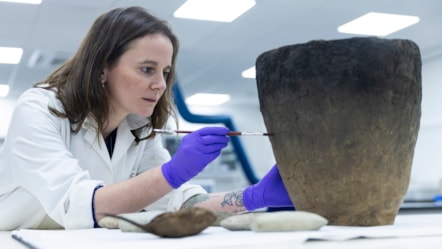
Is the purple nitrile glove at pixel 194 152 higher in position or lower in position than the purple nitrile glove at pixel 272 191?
higher

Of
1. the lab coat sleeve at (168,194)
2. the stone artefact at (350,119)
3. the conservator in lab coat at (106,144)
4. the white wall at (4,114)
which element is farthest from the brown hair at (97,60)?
the white wall at (4,114)

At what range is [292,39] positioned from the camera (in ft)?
19.6

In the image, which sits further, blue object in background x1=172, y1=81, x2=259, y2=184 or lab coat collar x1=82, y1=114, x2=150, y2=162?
blue object in background x1=172, y1=81, x2=259, y2=184

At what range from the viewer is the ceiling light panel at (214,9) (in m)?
4.79

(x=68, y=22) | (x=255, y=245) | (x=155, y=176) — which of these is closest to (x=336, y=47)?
(x=255, y=245)

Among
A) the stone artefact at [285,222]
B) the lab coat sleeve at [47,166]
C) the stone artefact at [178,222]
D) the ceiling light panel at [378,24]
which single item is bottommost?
the ceiling light panel at [378,24]

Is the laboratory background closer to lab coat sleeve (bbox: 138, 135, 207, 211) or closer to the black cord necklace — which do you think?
lab coat sleeve (bbox: 138, 135, 207, 211)

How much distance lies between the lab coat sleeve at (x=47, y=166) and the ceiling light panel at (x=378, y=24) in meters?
4.45

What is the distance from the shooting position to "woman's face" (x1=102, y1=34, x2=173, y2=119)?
4.39 ft

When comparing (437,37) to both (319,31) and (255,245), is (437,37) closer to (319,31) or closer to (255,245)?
(319,31)

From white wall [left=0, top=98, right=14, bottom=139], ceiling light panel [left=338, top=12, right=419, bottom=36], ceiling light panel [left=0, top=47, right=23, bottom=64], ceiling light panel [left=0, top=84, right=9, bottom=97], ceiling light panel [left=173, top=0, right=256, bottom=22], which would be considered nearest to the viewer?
ceiling light panel [left=173, top=0, right=256, bottom=22]

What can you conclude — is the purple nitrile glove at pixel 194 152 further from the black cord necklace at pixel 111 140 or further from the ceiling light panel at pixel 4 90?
the ceiling light panel at pixel 4 90

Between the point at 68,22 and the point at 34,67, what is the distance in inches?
72.7

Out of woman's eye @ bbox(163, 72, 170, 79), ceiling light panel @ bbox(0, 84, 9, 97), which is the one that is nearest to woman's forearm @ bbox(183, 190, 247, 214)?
woman's eye @ bbox(163, 72, 170, 79)
